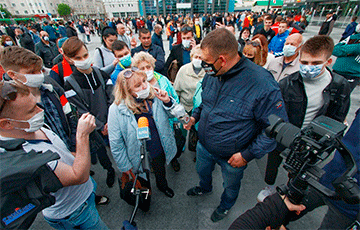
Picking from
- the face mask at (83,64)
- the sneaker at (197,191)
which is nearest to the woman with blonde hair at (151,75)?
the face mask at (83,64)

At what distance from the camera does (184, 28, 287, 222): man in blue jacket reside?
152 centimetres

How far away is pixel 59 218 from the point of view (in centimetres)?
141

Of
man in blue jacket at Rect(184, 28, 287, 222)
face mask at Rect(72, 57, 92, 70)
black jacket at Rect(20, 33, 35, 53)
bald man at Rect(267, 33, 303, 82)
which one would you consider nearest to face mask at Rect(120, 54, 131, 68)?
face mask at Rect(72, 57, 92, 70)

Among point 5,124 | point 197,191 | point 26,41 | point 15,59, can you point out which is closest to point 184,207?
point 197,191

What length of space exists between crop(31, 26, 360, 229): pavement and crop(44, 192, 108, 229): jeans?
763mm

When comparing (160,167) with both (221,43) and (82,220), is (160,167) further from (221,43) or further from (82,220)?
(221,43)

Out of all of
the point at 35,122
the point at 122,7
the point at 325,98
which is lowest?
the point at 325,98

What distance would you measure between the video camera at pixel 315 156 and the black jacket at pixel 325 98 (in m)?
1.16

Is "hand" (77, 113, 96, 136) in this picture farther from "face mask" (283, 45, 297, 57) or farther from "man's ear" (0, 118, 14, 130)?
"face mask" (283, 45, 297, 57)

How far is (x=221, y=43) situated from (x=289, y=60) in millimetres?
2012

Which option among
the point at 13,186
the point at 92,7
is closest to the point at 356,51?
the point at 13,186

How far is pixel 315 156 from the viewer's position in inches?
38.4

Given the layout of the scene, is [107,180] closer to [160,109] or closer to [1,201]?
[160,109]

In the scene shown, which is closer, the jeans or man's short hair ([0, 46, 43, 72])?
the jeans
